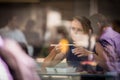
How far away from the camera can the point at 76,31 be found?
237cm

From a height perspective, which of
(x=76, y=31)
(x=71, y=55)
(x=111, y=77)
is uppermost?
(x=76, y=31)

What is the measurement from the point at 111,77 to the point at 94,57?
0.18 metres

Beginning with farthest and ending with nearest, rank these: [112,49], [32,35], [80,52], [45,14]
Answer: [45,14], [32,35], [80,52], [112,49]

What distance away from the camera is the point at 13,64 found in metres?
1.02

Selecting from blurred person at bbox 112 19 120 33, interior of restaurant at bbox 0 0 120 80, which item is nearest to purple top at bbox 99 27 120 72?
blurred person at bbox 112 19 120 33

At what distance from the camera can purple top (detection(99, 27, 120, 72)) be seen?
2.13 m

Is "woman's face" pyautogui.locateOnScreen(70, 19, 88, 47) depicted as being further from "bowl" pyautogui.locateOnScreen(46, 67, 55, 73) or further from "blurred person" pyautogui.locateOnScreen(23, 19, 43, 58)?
"blurred person" pyautogui.locateOnScreen(23, 19, 43, 58)

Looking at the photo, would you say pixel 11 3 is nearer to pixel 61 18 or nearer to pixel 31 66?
pixel 61 18

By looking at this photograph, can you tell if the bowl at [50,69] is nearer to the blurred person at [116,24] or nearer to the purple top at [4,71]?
the blurred person at [116,24]

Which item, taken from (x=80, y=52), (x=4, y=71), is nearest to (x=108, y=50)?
(x=80, y=52)

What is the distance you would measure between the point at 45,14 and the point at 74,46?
1.33 m

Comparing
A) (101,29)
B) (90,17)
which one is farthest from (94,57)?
(90,17)

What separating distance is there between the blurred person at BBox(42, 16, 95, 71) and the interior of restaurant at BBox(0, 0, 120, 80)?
0.34 m

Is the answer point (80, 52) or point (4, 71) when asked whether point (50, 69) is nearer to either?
point (80, 52)
